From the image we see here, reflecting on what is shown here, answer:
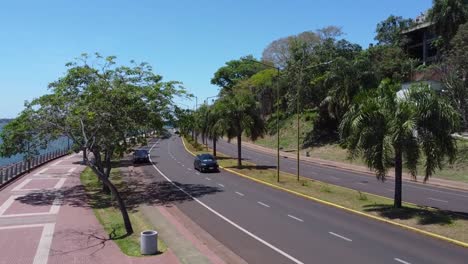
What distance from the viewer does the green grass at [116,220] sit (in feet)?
51.3

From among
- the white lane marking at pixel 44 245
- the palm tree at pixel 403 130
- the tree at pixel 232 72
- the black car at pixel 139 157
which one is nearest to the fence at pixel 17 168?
the black car at pixel 139 157

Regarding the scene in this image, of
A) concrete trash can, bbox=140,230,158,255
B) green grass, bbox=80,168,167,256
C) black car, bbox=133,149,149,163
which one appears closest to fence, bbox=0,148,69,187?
green grass, bbox=80,168,167,256

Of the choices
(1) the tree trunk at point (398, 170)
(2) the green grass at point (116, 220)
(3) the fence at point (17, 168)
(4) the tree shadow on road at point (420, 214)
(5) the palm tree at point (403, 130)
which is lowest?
(2) the green grass at point (116, 220)

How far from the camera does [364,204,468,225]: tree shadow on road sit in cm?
1898

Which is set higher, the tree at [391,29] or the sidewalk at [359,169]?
the tree at [391,29]

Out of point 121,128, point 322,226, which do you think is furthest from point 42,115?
point 322,226

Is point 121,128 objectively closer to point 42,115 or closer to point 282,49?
point 42,115

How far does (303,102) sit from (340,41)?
14389 millimetres

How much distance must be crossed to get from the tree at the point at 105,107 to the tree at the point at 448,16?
1727 inches

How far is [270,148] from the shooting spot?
75.1 m

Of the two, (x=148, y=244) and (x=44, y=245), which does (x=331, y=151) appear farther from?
(x=148, y=244)

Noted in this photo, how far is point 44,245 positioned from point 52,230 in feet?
8.73

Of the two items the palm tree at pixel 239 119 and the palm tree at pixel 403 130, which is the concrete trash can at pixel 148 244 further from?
the palm tree at pixel 239 119

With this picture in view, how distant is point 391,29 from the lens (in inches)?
3745
